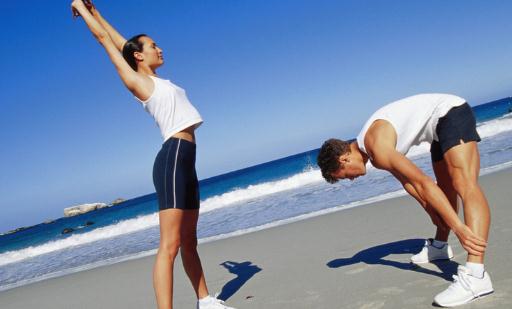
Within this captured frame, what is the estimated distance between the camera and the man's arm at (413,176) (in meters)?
2.39

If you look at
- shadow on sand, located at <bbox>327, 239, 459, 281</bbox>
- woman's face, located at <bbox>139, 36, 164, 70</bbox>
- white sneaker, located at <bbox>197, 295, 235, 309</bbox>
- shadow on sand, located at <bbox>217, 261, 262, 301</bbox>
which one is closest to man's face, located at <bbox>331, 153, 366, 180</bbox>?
shadow on sand, located at <bbox>327, 239, 459, 281</bbox>

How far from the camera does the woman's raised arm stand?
2.77m

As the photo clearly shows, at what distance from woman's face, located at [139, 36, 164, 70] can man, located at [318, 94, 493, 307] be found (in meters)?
1.35

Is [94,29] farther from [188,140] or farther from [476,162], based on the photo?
[476,162]

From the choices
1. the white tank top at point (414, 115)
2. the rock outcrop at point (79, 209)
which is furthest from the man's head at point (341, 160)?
the rock outcrop at point (79, 209)

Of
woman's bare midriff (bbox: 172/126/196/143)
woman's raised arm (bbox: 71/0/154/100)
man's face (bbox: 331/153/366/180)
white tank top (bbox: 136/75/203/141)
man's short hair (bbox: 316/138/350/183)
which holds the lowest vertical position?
man's face (bbox: 331/153/366/180)

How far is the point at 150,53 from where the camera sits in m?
3.07

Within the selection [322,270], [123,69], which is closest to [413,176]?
[322,270]

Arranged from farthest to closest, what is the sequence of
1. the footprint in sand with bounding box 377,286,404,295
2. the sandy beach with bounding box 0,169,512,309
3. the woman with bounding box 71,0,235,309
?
the sandy beach with bounding box 0,169,512,309
the footprint in sand with bounding box 377,286,404,295
the woman with bounding box 71,0,235,309

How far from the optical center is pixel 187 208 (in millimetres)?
2941

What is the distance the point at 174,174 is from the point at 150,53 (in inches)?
35.8

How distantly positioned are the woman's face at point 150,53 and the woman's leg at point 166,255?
3.51 feet

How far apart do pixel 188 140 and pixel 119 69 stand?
0.64 m

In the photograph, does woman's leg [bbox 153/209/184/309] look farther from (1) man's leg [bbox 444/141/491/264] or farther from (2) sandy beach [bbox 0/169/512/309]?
(1) man's leg [bbox 444/141/491/264]
